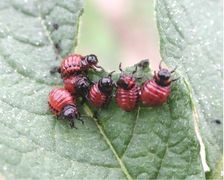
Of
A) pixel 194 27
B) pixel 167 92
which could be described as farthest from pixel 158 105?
pixel 194 27

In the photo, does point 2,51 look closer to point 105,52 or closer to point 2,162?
point 2,162

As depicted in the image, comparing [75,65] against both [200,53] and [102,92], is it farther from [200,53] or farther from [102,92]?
[200,53]

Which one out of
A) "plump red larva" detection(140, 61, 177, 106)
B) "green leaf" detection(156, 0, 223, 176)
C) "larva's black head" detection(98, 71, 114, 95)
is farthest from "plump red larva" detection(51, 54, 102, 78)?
"green leaf" detection(156, 0, 223, 176)

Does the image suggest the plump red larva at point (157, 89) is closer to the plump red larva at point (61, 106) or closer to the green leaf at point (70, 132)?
the green leaf at point (70, 132)

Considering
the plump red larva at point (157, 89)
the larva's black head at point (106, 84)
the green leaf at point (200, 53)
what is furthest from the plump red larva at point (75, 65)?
the green leaf at point (200, 53)

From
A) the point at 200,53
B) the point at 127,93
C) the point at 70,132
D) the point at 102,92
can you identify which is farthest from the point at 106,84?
the point at 200,53

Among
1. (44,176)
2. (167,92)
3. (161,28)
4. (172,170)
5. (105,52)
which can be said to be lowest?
(105,52)
